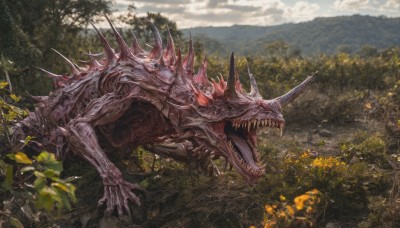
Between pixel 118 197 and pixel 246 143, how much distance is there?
1.20 m

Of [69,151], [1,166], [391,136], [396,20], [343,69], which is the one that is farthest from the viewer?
[396,20]

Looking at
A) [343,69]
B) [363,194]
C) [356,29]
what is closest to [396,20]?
[356,29]

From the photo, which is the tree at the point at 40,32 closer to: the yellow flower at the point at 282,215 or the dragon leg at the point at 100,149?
the dragon leg at the point at 100,149

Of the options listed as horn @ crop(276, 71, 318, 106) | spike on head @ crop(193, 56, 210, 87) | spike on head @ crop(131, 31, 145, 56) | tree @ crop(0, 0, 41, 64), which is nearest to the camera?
horn @ crop(276, 71, 318, 106)

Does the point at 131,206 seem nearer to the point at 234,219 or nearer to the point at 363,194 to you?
the point at 234,219

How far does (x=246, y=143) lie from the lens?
3873mm

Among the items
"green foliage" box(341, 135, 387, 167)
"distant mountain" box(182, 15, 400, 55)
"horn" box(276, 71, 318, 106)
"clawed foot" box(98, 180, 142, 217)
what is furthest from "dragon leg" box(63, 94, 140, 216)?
"distant mountain" box(182, 15, 400, 55)

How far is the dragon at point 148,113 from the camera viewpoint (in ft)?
12.1

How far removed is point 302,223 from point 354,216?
0.73 m

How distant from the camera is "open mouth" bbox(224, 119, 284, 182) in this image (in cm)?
361

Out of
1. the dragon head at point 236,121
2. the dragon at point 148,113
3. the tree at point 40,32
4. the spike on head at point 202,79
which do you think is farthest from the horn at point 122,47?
the tree at point 40,32

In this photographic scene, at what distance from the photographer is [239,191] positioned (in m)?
3.92

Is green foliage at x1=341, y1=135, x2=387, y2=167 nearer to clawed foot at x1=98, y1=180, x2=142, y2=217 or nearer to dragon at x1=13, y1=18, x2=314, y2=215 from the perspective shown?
dragon at x1=13, y1=18, x2=314, y2=215

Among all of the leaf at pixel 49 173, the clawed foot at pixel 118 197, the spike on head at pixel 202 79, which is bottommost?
the clawed foot at pixel 118 197
